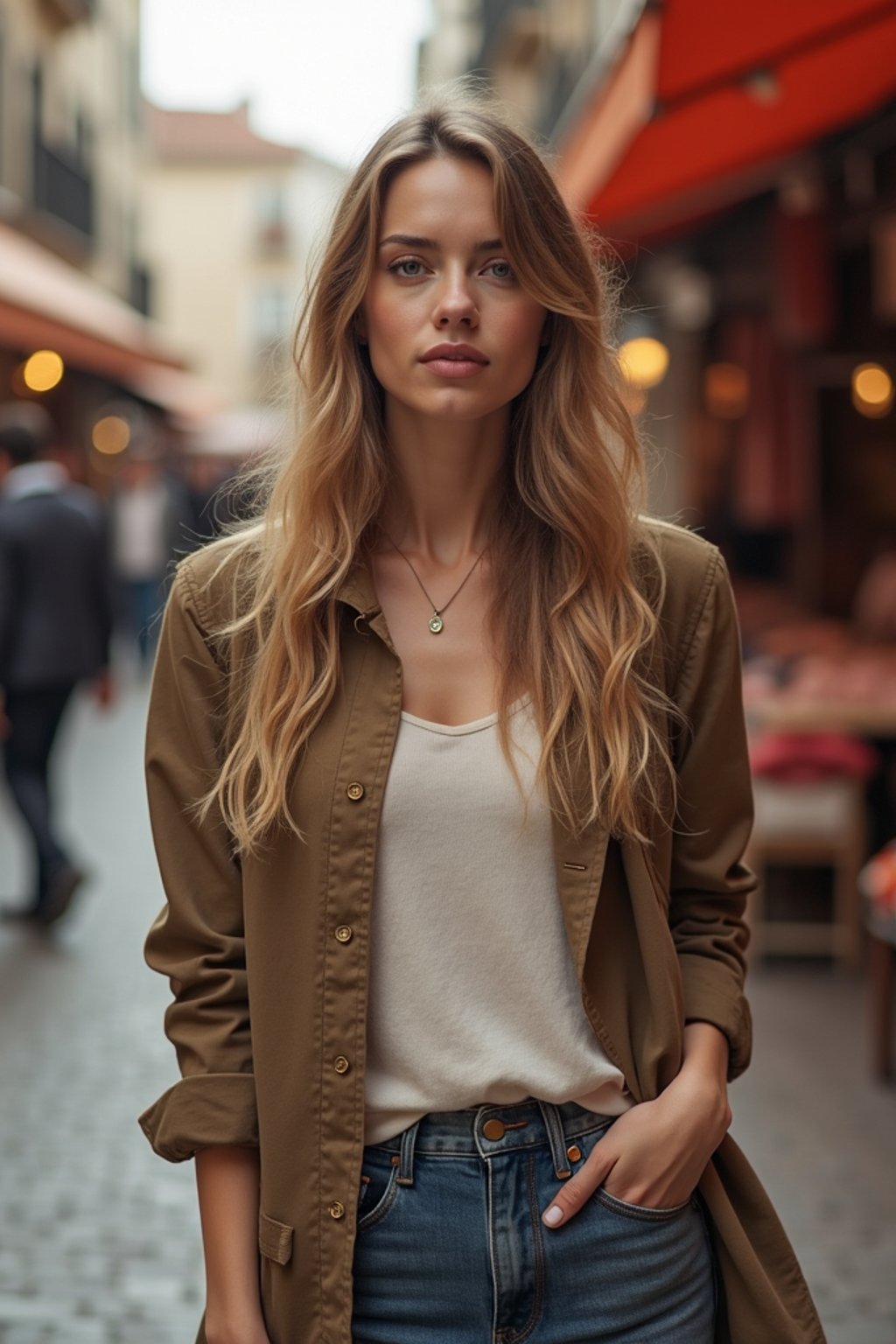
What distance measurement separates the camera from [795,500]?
11898mm

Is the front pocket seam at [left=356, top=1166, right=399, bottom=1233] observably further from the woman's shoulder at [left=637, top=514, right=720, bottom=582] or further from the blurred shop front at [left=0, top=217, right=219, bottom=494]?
the blurred shop front at [left=0, top=217, right=219, bottom=494]

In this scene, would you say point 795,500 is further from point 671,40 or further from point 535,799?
point 535,799

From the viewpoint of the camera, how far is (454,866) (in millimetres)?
1963

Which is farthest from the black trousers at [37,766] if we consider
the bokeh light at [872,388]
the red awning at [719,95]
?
the bokeh light at [872,388]

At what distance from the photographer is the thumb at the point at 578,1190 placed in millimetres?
1901

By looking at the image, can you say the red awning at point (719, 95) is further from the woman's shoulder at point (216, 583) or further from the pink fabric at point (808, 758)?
the woman's shoulder at point (216, 583)

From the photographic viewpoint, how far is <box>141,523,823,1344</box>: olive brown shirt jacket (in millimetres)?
1940

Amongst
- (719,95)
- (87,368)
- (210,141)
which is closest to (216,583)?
(719,95)

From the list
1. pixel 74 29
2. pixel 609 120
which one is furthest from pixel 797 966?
pixel 74 29

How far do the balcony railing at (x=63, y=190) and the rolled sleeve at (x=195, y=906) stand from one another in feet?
72.9

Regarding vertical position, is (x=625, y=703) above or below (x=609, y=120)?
below

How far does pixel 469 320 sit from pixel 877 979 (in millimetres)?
4288

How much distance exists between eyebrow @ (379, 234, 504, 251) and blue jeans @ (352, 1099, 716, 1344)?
0.98 metres

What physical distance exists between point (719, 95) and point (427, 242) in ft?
18.2
